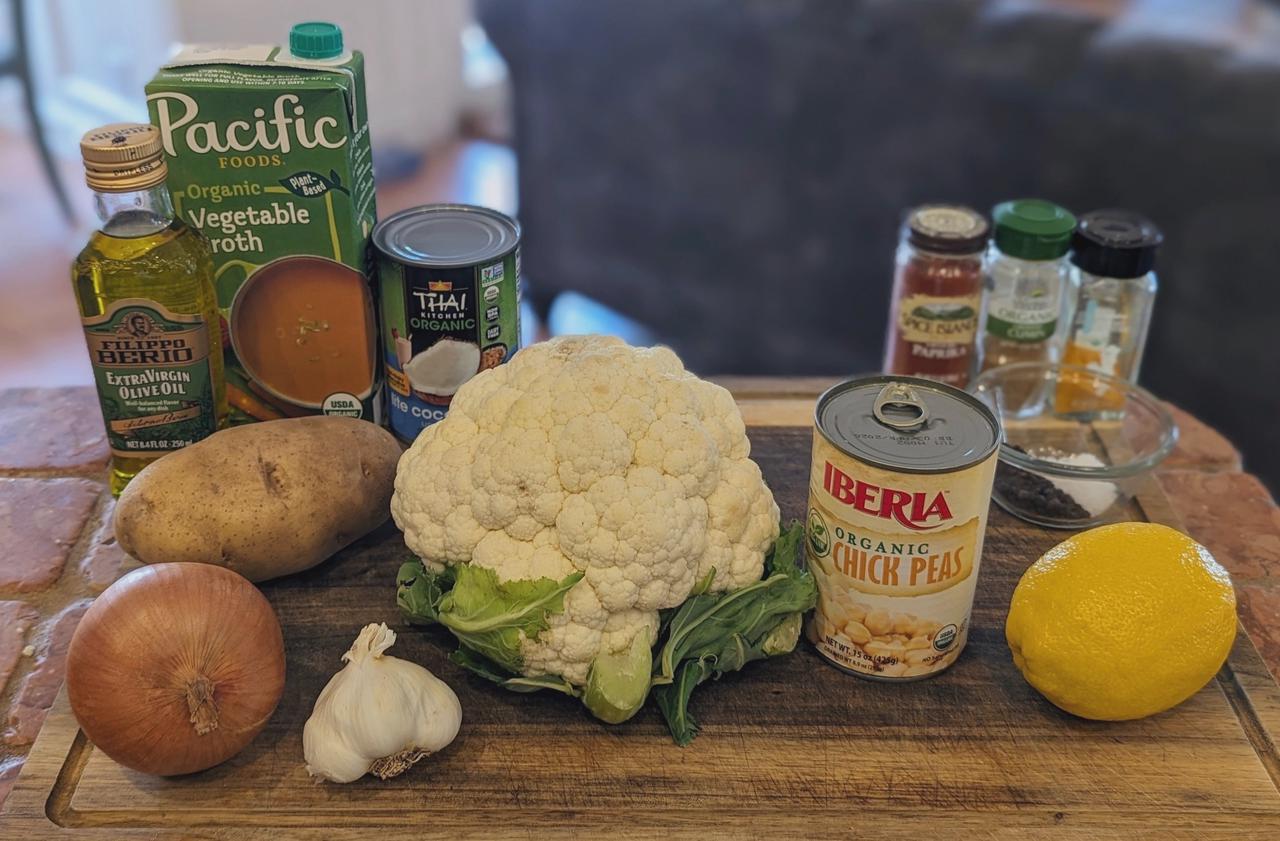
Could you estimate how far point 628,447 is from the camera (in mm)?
1085

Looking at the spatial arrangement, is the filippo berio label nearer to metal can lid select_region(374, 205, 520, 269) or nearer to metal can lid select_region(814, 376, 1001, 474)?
metal can lid select_region(374, 205, 520, 269)

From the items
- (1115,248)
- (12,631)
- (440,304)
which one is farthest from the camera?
(1115,248)

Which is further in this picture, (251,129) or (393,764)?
(251,129)

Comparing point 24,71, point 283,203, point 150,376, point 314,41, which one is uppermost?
point 314,41

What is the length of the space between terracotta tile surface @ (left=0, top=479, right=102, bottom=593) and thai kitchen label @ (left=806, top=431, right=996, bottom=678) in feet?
2.53

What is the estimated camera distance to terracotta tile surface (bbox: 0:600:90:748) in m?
1.09

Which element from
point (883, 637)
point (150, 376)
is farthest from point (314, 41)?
point (883, 637)

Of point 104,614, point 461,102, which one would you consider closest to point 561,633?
point 104,614

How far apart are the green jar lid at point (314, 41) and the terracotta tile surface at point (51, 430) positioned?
0.52 m

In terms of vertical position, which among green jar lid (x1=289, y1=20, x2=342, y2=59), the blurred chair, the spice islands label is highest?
green jar lid (x1=289, y1=20, x2=342, y2=59)

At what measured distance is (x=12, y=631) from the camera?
1188 mm

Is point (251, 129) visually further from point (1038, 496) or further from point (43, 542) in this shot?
point (1038, 496)

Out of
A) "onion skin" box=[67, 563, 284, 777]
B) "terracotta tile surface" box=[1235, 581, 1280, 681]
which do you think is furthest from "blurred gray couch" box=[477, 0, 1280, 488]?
"onion skin" box=[67, 563, 284, 777]

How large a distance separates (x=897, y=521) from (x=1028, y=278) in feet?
1.89
